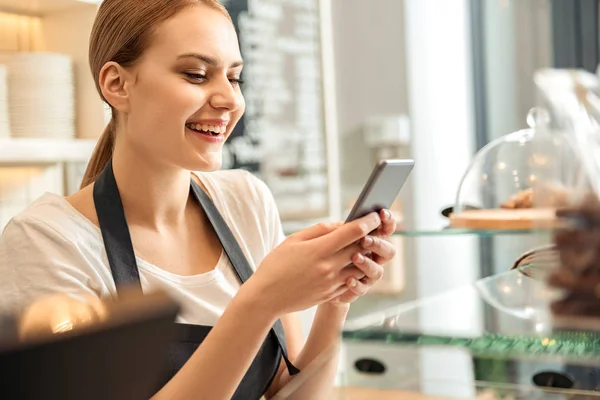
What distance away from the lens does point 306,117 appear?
3.72m

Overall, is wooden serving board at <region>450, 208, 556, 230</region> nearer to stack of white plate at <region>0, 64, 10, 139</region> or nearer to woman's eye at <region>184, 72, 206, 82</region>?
woman's eye at <region>184, 72, 206, 82</region>

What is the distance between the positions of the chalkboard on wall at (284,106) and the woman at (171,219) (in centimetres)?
185

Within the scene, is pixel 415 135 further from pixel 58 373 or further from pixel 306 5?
pixel 58 373

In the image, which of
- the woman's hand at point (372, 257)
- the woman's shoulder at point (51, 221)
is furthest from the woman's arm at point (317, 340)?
the woman's shoulder at point (51, 221)

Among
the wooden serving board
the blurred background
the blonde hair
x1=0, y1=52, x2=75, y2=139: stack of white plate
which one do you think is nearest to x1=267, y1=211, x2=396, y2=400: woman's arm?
the wooden serving board

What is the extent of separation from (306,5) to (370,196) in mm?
2770

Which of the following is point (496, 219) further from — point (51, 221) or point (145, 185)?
point (51, 221)

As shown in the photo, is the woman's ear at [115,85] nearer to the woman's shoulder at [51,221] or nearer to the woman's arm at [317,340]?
the woman's shoulder at [51,221]

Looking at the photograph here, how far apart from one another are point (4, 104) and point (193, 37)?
2.80ft

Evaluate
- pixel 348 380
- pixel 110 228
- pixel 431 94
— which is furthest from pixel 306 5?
pixel 348 380

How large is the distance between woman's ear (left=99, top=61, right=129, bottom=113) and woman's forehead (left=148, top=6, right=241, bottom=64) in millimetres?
85

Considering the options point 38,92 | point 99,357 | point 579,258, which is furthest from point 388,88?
point 99,357

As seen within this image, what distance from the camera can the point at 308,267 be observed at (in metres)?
1.16

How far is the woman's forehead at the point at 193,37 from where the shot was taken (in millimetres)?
1486
